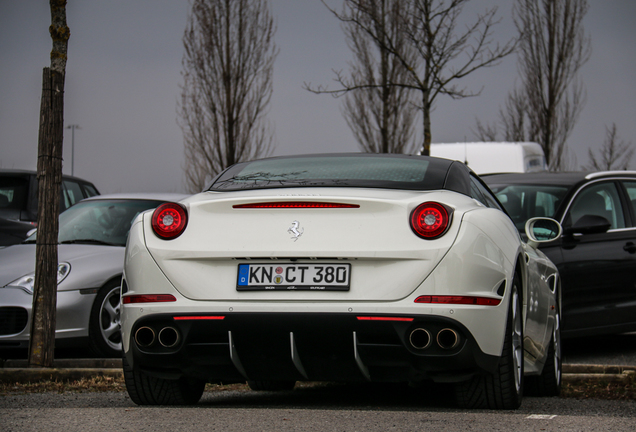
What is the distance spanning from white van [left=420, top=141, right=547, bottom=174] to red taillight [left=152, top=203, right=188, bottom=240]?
38.5ft

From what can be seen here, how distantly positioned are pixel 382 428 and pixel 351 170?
1473 millimetres

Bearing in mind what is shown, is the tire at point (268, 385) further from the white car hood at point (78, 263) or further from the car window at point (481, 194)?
the white car hood at point (78, 263)

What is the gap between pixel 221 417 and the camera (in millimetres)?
4285

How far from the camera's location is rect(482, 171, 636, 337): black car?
7.72 meters

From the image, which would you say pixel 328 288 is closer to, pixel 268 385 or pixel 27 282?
pixel 268 385

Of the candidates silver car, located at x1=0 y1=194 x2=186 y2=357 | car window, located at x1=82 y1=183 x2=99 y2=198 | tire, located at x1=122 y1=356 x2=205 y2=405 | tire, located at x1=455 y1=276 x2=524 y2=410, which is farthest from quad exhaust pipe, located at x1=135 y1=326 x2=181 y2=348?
car window, located at x1=82 y1=183 x2=99 y2=198

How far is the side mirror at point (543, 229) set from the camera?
5.91 meters

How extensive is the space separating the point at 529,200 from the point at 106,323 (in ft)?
13.1

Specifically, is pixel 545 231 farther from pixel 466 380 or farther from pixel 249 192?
pixel 249 192

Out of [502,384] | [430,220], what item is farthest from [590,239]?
[430,220]

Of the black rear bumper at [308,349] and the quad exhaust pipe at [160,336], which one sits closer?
the black rear bumper at [308,349]

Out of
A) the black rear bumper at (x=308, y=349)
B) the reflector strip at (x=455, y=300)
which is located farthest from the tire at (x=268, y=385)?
the reflector strip at (x=455, y=300)

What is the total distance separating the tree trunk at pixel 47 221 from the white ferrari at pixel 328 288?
242 centimetres

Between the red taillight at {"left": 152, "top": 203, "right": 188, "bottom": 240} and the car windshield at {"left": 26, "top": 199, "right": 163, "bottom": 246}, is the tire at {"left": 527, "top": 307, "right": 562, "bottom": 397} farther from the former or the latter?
the car windshield at {"left": 26, "top": 199, "right": 163, "bottom": 246}
